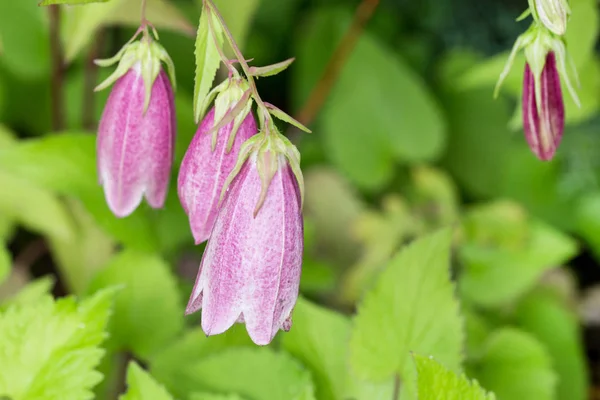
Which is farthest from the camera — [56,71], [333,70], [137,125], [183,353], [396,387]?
[333,70]

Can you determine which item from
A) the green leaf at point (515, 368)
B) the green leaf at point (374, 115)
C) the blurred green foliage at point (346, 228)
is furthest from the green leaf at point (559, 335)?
the green leaf at point (374, 115)

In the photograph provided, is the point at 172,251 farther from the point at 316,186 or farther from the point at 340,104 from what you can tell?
the point at 340,104

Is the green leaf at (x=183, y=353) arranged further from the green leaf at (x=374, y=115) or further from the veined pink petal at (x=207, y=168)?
the green leaf at (x=374, y=115)

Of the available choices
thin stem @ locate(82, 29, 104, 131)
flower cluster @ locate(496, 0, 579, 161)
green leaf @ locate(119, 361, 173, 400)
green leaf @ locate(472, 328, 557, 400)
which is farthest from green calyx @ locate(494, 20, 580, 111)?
thin stem @ locate(82, 29, 104, 131)

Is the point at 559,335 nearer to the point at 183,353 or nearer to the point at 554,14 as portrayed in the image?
the point at 183,353

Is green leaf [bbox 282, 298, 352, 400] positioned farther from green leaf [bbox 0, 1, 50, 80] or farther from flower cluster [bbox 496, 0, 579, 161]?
green leaf [bbox 0, 1, 50, 80]

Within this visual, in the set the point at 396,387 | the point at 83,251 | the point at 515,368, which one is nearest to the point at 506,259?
the point at 515,368

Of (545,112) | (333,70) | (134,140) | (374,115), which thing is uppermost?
(545,112)
